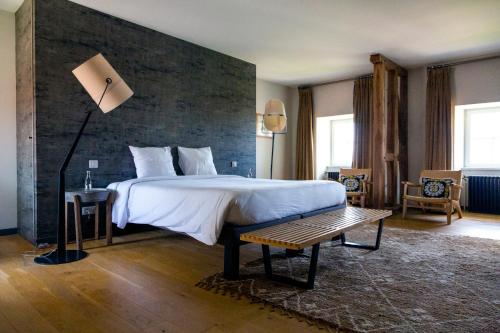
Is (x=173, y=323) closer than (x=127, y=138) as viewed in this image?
Yes

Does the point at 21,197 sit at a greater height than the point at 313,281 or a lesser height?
greater

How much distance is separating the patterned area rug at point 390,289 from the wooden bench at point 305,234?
0.35ft

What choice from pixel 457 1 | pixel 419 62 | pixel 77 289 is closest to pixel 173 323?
pixel 77 289

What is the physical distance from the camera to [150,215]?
3156 millimetres

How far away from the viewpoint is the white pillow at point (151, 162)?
3910 millimetres

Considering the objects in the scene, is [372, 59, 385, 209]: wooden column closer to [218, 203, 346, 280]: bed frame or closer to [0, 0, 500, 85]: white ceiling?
[0, 0, 500, 85]: white ceiling

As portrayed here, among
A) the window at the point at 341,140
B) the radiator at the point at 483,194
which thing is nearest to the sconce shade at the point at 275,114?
the window at the point at 341,140

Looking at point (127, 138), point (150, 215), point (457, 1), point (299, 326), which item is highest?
point (457, 1)

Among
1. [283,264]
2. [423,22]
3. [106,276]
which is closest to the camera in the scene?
[106,276]

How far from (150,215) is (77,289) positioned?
3.31 feet

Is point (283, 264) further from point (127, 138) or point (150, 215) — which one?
point (127, 138)

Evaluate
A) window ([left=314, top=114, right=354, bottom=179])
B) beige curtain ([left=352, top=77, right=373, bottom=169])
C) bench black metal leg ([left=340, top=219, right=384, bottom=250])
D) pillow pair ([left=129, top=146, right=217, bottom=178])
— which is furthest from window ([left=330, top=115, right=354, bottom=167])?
bench black metal leg ([left=340, top=219, right=384, bottom=250])

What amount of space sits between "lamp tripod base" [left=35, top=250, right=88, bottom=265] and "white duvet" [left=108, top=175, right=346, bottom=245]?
558 millimetres

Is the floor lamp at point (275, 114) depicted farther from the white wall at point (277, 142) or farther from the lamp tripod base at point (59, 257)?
the lamp tripod base at point (59, 257)
